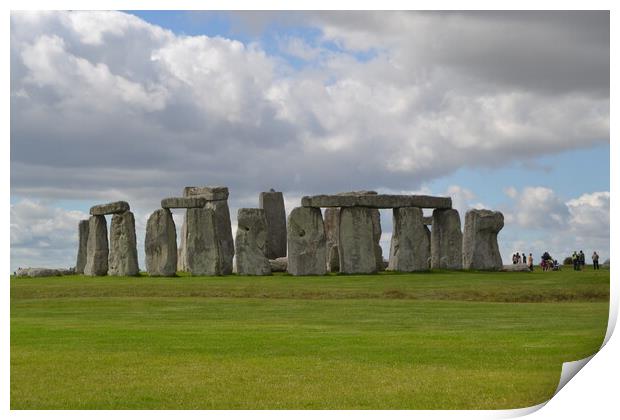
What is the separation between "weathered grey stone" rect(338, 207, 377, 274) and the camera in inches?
1615

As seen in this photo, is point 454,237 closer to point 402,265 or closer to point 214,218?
point 402,265

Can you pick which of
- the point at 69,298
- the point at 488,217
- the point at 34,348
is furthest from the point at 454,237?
the point at 34,348

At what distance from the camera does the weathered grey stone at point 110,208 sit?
4253 centimetres

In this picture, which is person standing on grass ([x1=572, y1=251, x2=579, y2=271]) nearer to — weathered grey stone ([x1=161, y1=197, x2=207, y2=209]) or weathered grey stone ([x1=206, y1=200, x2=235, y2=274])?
weathered grey stone ([x1=206, y1=200, x2=235, y2=274])

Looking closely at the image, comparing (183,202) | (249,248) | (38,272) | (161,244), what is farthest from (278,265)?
(38,272)

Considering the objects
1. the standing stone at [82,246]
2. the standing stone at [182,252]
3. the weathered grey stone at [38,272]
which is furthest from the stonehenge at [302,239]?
the standing stone at [182,252]

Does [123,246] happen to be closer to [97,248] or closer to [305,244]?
[97,248]

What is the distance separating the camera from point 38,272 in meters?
44.9

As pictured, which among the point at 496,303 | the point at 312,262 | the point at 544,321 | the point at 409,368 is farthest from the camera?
the point at 312,262

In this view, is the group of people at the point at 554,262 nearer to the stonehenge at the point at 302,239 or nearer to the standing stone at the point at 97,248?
the stonehenge at the point at 302,239

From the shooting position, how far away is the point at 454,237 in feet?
145

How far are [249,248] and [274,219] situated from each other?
6.52m

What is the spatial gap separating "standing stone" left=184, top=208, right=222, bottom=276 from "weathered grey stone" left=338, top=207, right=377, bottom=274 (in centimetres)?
503

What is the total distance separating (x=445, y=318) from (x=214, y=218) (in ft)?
58.9
